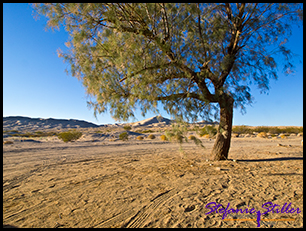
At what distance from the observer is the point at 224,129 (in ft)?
25.3

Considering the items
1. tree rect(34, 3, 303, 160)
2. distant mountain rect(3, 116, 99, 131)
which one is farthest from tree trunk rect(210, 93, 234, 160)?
distant mountain rect(3, 116, 99, 131)

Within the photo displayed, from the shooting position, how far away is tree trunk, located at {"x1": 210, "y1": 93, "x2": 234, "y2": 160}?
7.34m

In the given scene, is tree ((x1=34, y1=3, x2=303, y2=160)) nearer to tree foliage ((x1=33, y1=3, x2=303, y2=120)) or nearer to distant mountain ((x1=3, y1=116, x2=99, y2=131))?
tree foliage ((x1=33, y1=3, x2=303, y2=120))

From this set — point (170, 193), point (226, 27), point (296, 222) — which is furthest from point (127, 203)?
point (226, 27)

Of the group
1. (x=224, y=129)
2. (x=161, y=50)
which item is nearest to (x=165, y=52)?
(x=161, y=50)

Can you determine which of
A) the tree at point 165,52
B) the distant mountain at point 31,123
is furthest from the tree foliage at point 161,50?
the distant mountain at point 31,123

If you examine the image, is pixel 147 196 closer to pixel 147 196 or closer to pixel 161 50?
pixel 147 196

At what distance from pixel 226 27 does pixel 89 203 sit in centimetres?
771

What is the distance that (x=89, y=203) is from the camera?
385cm

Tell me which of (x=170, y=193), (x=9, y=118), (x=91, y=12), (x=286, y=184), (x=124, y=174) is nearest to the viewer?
(x=170, y=193)

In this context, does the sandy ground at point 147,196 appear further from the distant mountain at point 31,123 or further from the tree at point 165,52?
the distant mountain at point 31,123

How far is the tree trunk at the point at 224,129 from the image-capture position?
734 centimetres

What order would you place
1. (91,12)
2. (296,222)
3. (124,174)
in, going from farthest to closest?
(124,174)
(91,12)
(296,222)

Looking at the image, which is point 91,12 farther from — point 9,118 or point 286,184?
point 9,118
